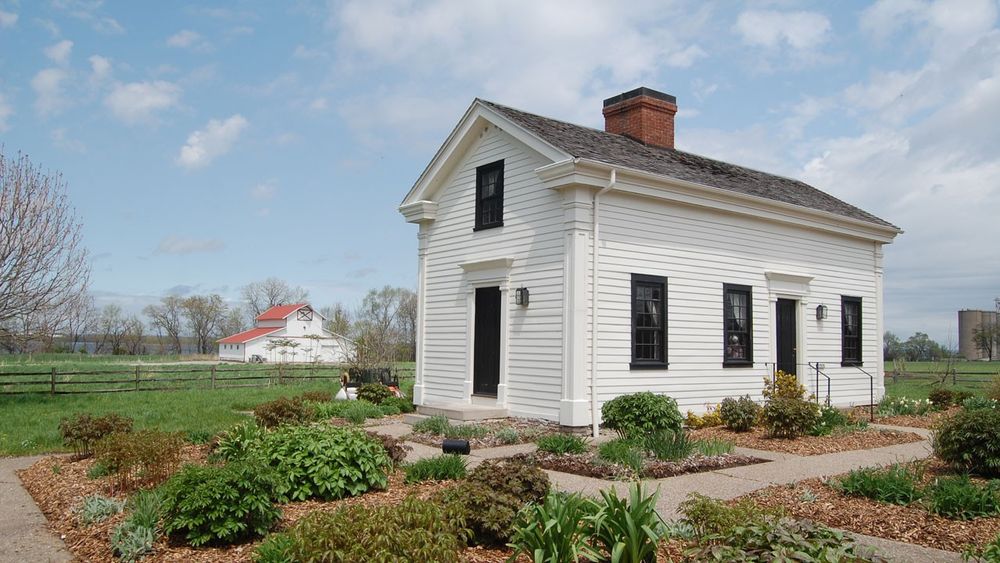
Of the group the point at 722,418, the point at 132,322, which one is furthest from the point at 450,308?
the point at 132,322

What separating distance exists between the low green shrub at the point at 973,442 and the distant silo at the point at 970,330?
50213 mm

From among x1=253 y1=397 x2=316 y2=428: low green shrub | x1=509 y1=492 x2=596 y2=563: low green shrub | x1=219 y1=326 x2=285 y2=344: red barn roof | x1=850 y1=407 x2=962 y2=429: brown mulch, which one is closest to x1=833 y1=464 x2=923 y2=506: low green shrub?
x1=509 y1=492 x2=596 y2=563: low green shrub

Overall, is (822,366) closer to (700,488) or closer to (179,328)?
(700,488)

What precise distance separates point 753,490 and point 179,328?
80592mm

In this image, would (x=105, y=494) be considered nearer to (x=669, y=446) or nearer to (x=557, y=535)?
(x=557, y=535)

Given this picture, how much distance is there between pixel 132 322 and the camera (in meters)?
69.6

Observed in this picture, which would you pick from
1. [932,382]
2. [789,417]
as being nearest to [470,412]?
[789,417]

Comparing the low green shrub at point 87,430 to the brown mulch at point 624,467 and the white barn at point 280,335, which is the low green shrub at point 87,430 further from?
the white barn at point 280,335

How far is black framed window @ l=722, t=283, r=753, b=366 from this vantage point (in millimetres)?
15188

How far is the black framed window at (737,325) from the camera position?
1519 centimetres

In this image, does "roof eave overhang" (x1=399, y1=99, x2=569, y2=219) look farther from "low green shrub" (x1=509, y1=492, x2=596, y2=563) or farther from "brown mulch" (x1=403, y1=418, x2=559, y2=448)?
"low green shrub" (x1=509, y1=492, x2=596, y2=563)

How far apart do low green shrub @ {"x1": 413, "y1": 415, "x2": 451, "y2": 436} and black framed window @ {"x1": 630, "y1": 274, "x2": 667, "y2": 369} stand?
3.51 meters

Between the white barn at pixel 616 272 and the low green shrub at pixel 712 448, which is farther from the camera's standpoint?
the white barn at pixel 616 272

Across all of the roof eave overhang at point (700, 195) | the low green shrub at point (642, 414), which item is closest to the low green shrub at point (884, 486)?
the low green shrub at point (642, 414)
